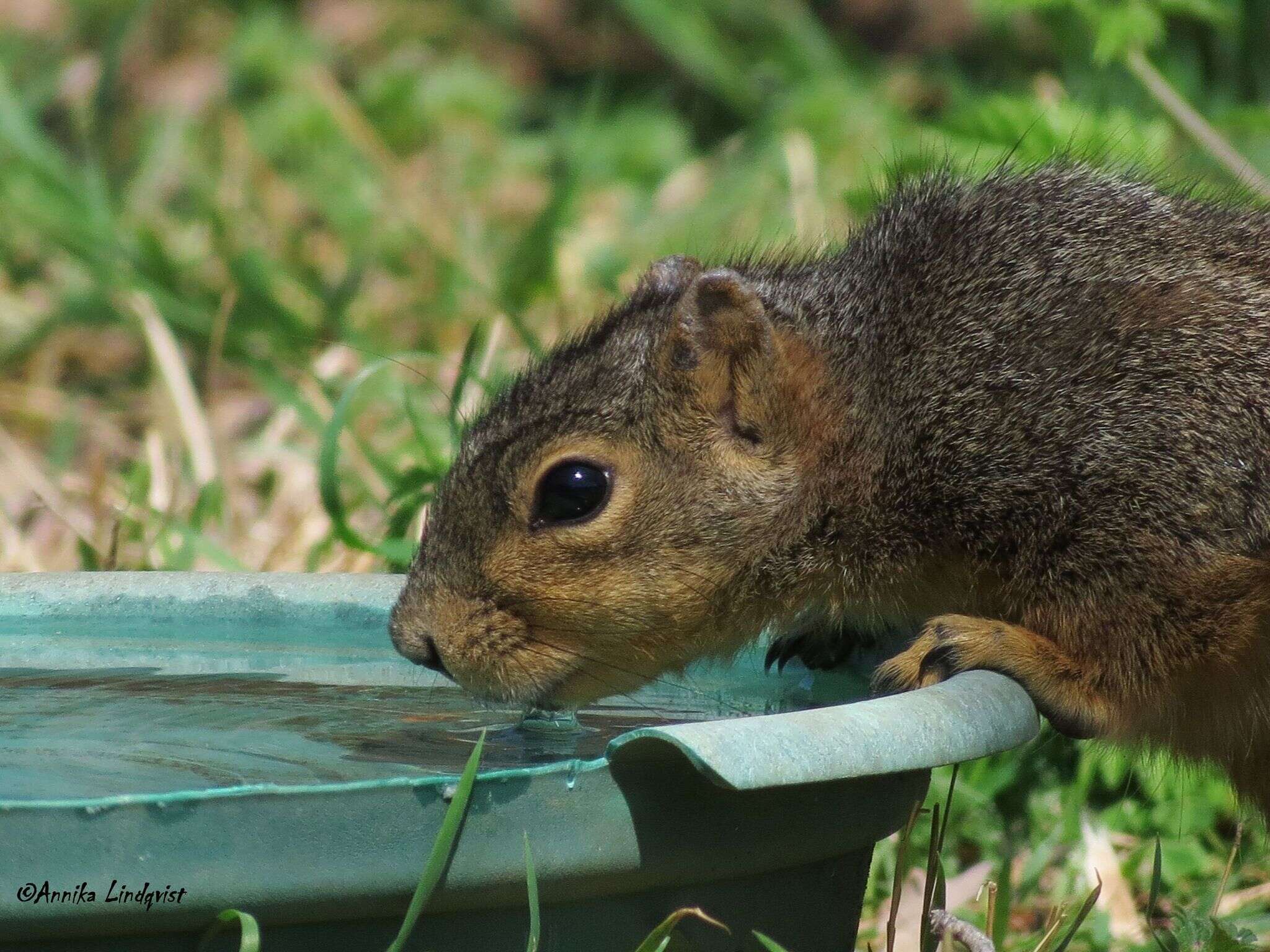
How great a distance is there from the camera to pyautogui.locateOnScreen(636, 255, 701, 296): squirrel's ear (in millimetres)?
2793

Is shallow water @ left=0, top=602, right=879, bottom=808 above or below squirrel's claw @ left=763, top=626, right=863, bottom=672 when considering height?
below

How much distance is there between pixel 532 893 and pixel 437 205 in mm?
4983

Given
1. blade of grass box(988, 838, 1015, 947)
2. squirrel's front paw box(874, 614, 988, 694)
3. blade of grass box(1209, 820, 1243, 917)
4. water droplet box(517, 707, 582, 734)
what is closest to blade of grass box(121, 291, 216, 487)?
water droplet box(517, 707, 582, 734)

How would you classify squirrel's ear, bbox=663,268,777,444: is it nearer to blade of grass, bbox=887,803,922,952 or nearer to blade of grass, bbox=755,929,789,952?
blade of grass, bbox=887,803,922,952

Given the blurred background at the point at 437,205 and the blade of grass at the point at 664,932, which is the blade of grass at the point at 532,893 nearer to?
the blade of grass at the point at 664,932

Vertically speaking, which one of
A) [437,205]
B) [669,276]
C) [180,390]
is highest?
[437,205]

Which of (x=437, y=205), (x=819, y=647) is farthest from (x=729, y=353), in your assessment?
(x=437, y=205)

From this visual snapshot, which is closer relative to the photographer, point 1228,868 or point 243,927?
point 243,927

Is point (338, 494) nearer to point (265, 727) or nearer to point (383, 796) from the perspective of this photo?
point (265, 727)

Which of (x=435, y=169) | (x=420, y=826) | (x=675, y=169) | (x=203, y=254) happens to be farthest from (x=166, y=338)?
(x=420, y=826)

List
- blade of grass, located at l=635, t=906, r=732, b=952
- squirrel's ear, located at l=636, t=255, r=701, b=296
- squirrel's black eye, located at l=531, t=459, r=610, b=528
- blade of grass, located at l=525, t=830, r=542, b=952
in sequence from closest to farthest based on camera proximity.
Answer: blade of grass, located at l=525, t=830, r=542, b=952, blade of grass, located at l=635, t=906, r=732, b=952, squirrel's black eye, located at l=531, t=459, r=610, b=528, squirrel's ear, located at l=636, t=255, r=701, b=296

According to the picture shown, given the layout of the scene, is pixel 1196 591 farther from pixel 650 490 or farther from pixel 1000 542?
pixel 650 490

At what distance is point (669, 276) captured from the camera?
2.83 metres

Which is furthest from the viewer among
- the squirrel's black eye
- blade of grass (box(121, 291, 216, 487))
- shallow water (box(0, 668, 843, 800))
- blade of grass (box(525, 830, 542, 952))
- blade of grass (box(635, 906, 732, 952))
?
blade of grass (box(121, 291, 216, 487))
